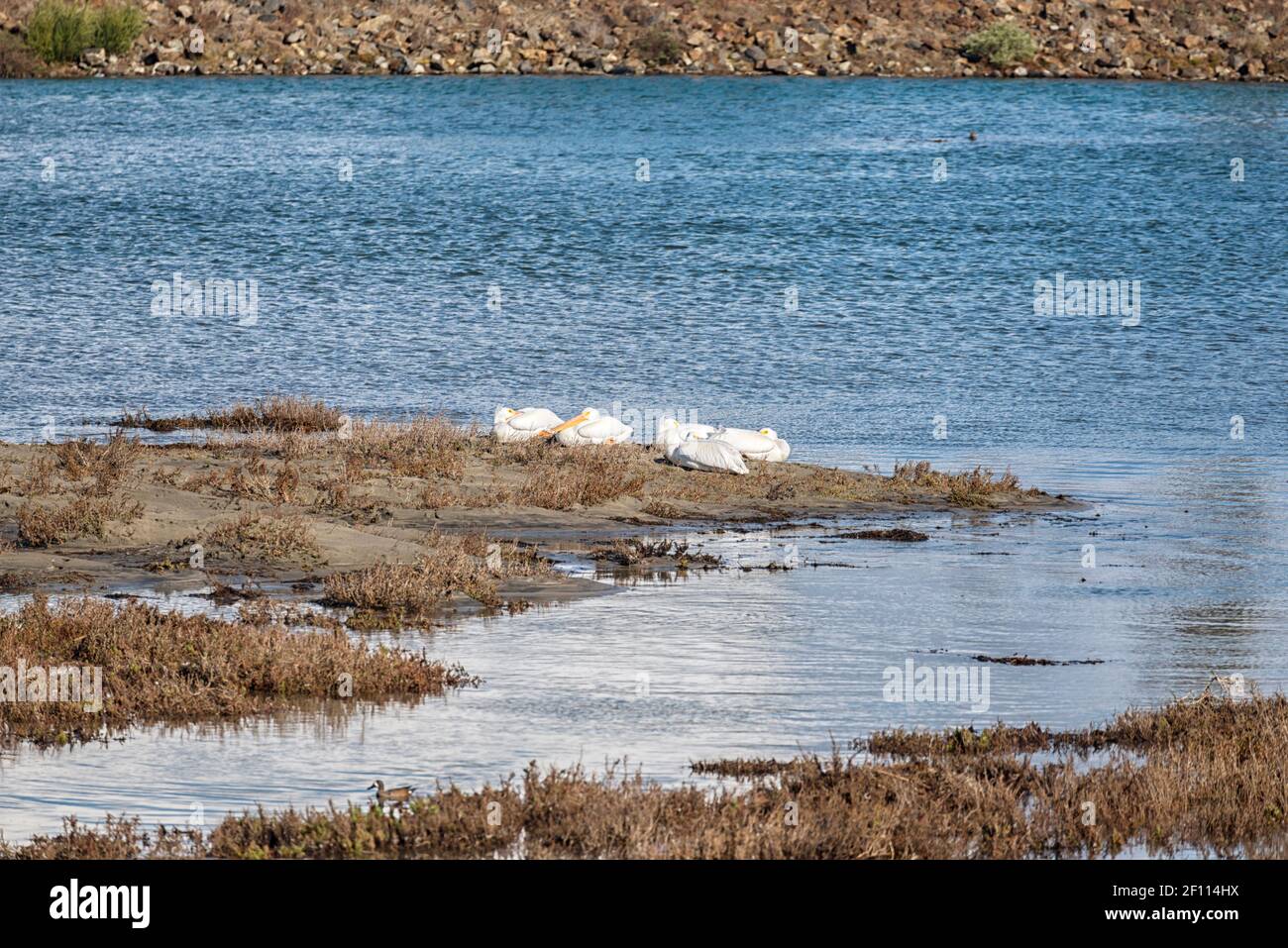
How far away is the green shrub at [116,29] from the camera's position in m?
82.6

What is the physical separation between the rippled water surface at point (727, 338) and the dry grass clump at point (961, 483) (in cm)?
64

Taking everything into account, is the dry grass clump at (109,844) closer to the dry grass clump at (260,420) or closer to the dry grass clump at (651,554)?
the dry grass clump at (651,554)

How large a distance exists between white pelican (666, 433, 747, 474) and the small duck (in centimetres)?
1025

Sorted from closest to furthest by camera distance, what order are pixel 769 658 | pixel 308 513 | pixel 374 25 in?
pixel 769 658
pixel 308 513
pixel 374 25

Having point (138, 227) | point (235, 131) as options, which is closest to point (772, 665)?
point (138, 227)

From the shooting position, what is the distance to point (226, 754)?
425 inches

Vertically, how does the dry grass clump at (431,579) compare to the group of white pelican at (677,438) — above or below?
below

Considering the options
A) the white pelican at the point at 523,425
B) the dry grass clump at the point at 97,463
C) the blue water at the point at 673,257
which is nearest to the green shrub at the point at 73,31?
the blue water at the point at 673,257

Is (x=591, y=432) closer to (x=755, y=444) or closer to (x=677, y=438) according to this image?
(x=677, y=438)

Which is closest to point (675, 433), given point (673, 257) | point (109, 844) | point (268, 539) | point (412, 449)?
point (412, 449)

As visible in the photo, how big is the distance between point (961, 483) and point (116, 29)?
231ft

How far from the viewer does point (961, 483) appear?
20375 millimetres

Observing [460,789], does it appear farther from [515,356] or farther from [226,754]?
[515,356]
